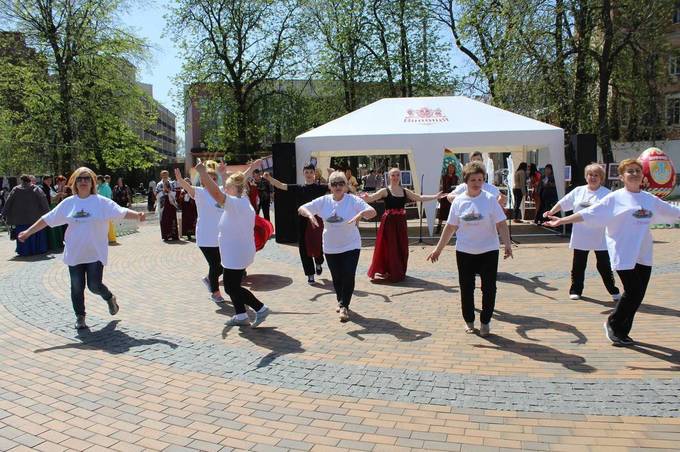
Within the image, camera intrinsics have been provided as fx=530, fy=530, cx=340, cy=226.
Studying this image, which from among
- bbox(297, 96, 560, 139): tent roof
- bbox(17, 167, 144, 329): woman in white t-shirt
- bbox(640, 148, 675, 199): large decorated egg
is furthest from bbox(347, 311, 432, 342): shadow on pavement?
bbox(640, 148, 675, 199): large decorated egg

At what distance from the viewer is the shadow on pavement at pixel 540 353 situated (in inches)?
174

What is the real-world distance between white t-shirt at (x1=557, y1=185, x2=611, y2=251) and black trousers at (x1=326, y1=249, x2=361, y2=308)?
106 inches

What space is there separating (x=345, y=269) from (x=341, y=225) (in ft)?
1.62

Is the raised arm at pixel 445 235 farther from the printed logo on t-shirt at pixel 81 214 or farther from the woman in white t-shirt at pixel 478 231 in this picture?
the printed logo on t-shirt at pixel 81 214

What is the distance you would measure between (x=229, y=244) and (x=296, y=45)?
3150 centimetres

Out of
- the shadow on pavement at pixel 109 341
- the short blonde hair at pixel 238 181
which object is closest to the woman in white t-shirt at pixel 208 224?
the short blonde hair at pixel 238 181

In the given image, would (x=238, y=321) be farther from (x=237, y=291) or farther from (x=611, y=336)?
(x=611, y=336)

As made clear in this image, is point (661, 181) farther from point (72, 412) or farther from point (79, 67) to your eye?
point (79, 67)

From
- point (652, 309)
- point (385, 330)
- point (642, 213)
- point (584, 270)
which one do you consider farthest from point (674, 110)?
point (385, 330)

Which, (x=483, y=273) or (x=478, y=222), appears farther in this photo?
(x=483, y=273)

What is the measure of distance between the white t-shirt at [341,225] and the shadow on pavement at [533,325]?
1858 mm

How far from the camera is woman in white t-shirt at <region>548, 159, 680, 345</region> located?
15.2 feet

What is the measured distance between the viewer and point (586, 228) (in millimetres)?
6492

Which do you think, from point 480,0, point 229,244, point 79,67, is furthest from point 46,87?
point 229,244
